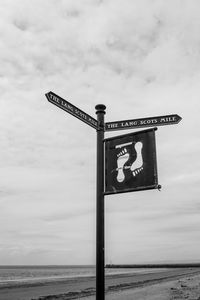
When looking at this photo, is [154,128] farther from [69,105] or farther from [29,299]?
[29,299]

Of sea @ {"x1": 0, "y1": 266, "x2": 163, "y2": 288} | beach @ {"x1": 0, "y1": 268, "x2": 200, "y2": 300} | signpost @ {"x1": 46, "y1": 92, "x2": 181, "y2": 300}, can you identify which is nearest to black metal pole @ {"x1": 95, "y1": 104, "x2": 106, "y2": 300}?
signpost @ {"x1": 46, "y1": 92, "x2": 181, "y2": 300}

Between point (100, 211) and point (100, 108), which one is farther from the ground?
point (100, 108)

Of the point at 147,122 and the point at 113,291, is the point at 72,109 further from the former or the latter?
the point at 113,291

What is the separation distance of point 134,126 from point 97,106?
68cm

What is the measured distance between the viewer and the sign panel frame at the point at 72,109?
5.45 m

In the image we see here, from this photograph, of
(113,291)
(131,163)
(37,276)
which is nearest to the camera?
(131,163)

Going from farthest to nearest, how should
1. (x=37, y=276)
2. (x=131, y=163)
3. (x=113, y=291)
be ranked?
(x=37, y=276)
(x=113, y=291)
(x=131, y=163)

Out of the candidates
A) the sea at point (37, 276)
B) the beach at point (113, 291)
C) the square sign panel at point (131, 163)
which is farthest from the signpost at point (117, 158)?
the sea at point (37, 276)

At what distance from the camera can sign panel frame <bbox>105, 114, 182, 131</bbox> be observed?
565 cm

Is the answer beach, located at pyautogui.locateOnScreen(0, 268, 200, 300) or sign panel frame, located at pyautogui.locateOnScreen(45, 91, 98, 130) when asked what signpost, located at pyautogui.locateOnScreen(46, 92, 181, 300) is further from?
beach, located at pyautogui.locateOnScreen(0, 268, 200, 300)

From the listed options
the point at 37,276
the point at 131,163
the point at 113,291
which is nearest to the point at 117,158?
the point at 131,163

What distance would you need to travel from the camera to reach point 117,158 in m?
5.48

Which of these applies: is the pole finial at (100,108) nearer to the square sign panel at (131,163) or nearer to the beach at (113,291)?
the square sign panel at (131,163)

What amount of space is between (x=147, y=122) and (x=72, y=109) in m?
1.17
